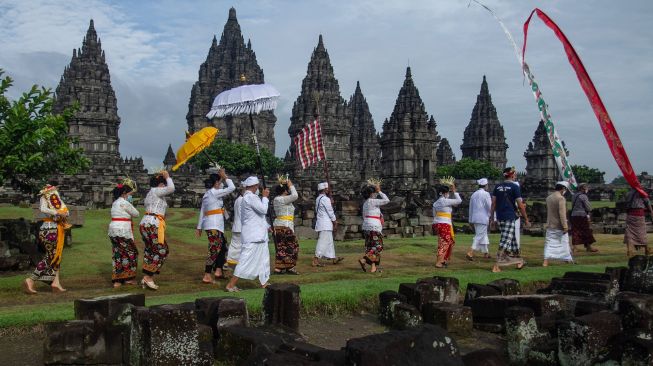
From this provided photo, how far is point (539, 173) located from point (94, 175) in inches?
1620

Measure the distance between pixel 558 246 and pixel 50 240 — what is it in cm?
1013

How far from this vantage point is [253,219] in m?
9.17

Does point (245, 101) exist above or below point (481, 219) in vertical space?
above

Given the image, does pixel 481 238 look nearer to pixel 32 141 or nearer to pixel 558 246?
pixel 558 246

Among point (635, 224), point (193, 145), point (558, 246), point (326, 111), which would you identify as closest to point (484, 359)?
point (193, 145)

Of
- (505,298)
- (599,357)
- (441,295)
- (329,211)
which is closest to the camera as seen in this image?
(599,357)

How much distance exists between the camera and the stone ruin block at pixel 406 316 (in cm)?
716

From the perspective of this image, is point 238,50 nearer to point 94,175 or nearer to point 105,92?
point 105,92

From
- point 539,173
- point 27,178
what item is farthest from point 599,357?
point 539,173

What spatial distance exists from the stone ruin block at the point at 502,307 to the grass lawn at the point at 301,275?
5.45ft

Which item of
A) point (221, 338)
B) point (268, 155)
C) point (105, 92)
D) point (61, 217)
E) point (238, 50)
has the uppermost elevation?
point (238, 50)

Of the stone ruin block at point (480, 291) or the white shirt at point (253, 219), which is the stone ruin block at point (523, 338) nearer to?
the stone ruin block at point (480, 291)

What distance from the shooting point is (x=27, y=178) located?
1281 cm

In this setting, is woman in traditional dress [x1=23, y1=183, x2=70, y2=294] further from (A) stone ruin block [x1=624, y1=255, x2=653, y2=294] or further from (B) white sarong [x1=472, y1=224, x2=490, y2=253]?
(A) stone ruin block [x1=624, y1=255, x2=653, y2=294]
